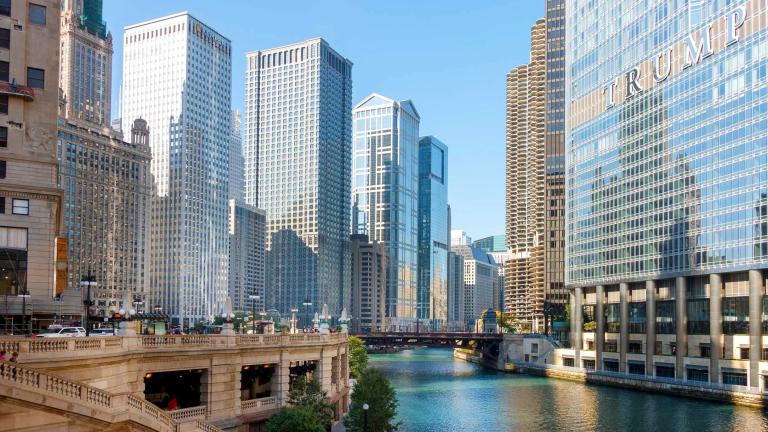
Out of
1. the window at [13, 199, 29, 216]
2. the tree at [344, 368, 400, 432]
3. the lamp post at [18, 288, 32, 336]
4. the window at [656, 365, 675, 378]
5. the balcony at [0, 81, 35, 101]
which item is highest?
the balcony at [0, 81, 35, 101]

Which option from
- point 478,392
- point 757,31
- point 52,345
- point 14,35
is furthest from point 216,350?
point 757,31

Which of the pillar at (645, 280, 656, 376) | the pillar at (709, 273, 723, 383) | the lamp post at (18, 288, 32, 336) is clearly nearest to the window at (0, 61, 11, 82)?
the lamp post at (18, 288, 32, 336)

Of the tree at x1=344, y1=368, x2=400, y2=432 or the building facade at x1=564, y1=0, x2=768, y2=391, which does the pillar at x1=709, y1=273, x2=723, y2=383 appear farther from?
the tree at x1=344, y1=368, x2=400, y2=432

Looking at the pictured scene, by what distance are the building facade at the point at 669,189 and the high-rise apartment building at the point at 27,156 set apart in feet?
305

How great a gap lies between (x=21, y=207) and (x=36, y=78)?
9.58 m

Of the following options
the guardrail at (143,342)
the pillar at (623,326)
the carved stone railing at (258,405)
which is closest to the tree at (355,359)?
the pillar at (623,326)

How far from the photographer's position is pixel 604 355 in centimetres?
15938

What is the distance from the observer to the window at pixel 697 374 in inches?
5005

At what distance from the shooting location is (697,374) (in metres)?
130

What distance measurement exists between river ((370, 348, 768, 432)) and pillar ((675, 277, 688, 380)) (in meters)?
8.33

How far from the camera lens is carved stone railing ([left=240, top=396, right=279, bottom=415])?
55.8 meters

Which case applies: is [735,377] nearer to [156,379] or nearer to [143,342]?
[156,379]

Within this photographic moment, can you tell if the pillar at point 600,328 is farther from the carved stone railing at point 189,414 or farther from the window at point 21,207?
the window at point 21,207

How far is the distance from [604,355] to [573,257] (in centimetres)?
2289
